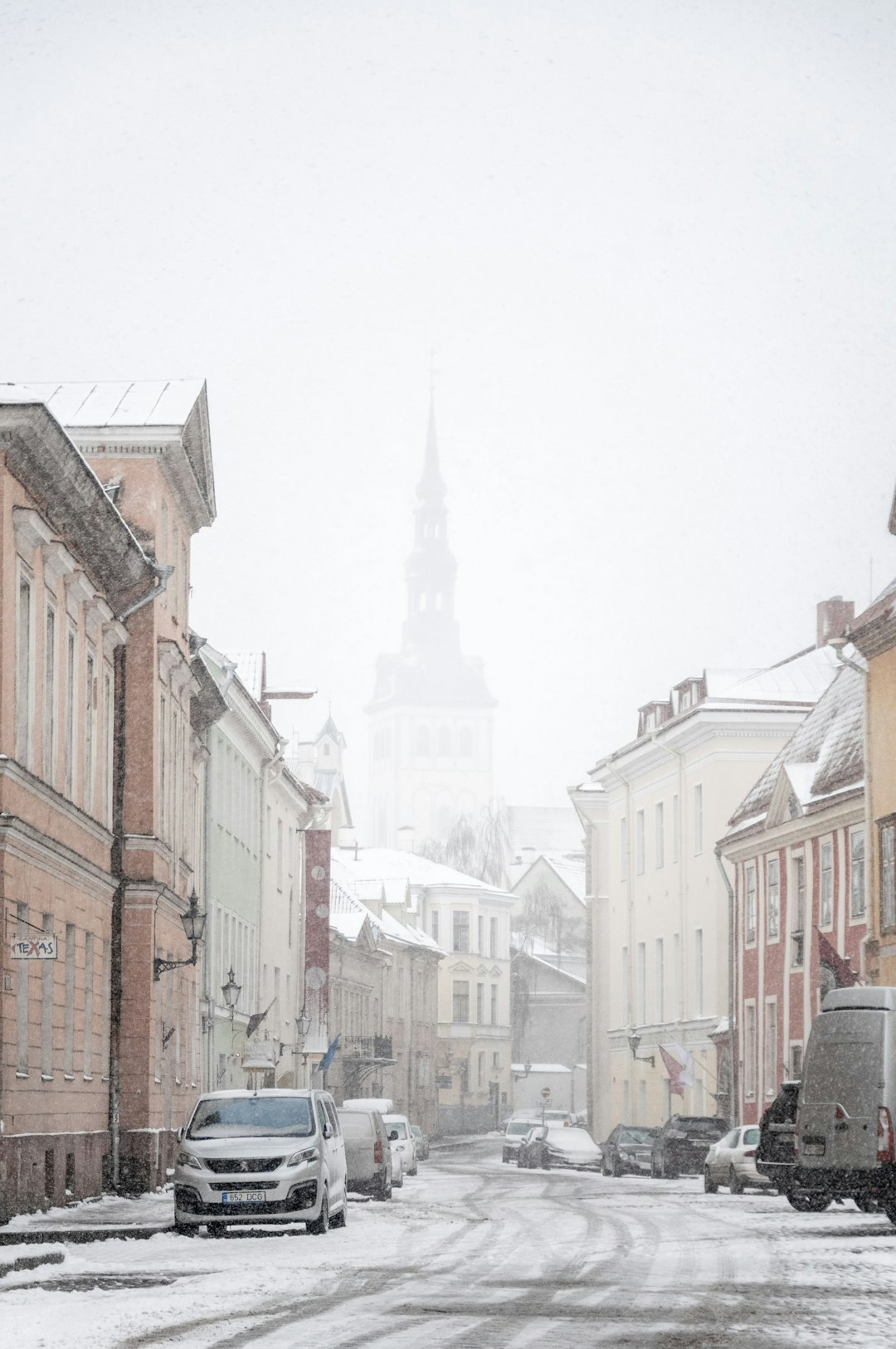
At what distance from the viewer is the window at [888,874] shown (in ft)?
137

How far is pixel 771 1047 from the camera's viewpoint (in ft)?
180

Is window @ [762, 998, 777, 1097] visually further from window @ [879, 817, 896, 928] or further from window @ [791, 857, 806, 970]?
window @ [879, 817, 896, 928]

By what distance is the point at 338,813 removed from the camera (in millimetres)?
114750

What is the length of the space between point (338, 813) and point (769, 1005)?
60.8 m

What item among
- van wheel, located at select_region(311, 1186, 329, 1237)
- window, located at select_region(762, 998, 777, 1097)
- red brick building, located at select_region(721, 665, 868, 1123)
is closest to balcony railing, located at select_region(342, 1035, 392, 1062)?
red brick building, located at select_region(721, 665, 868, 1123)

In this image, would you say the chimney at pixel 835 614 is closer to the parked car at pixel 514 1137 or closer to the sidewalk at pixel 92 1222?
the parked car at pixel 514 1137

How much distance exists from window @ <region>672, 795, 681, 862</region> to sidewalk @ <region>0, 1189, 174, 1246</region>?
3811cm

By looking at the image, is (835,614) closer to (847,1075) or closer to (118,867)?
(118,867)

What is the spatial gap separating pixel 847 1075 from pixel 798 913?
2797 cm

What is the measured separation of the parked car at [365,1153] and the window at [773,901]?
21730 millimetres

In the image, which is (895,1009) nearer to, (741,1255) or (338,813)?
(741,1255)

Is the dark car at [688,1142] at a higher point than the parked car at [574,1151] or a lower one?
higher

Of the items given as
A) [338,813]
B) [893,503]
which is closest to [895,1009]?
[893,503]

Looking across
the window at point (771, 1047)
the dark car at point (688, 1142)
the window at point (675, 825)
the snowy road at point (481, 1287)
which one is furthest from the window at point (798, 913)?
the snowy road at point (481, 1287)
